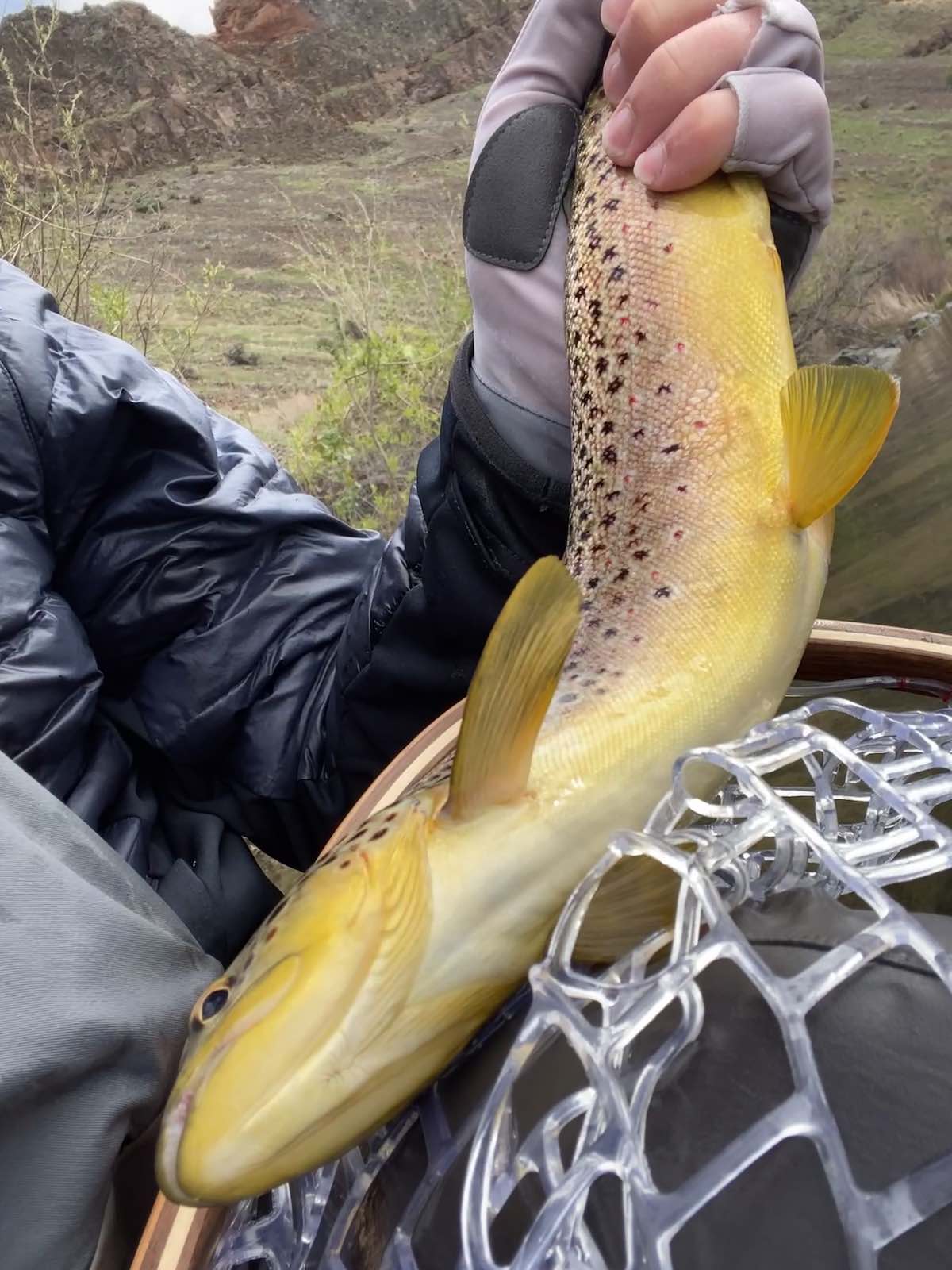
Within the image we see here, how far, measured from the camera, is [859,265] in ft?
24.5

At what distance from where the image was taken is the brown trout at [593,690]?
0.71 m

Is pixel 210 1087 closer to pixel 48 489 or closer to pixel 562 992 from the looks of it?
pixel 562 992

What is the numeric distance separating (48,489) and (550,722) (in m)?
0.98

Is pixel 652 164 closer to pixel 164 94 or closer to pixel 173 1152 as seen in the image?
pixel 173 1152

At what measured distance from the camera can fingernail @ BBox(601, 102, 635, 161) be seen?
1.14m

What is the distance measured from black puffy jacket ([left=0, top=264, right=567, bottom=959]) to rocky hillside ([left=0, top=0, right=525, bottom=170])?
2386 centimetres

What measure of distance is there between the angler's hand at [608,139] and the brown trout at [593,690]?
0.07 m

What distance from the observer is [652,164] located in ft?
3.67

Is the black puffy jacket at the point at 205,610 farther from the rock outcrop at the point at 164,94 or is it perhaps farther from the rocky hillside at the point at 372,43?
the rocky hillside at the point at 372,43

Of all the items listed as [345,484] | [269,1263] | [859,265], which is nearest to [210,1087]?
[269,1263]

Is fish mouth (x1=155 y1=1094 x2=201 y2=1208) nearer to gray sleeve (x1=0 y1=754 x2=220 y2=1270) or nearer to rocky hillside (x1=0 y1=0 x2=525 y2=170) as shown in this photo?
gray sleeve (x1=0 y1=754 x2=220 y2=1270)

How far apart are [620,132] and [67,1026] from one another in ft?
3.96

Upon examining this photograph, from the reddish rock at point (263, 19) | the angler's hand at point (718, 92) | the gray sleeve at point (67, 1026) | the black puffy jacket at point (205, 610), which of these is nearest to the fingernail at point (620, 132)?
the angler's hand at point (718, 92)

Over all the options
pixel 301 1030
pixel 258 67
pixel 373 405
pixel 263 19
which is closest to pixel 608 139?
pixel 301 1030
